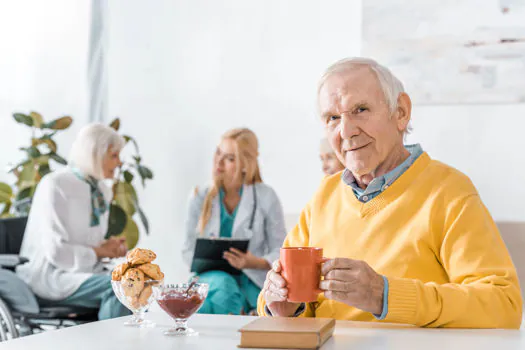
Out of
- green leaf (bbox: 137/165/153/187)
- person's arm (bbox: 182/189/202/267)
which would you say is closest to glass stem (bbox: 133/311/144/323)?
person's arm (bbox: 182/189/202/267)

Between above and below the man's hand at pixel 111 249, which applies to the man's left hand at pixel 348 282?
above

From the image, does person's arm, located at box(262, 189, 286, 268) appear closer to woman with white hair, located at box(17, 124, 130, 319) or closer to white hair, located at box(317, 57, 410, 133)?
woman with white hair, located at box(17, 124, 130, 319)

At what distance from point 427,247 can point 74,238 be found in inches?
94.1

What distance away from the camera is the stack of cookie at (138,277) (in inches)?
53.7

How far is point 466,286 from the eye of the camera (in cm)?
134

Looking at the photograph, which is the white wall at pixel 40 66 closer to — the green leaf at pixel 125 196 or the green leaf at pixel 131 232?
the green leaf at pixel 125 196

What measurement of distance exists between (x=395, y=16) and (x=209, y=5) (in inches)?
50.5

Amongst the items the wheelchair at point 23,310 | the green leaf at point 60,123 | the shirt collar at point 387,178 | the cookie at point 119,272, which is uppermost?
the green leaf at point 60,123

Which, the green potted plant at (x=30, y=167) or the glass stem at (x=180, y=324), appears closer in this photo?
the glass stem at (x=180, y=324)

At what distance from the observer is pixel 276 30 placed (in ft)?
14.2

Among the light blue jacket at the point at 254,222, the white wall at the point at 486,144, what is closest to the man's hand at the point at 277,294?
the light blue jacket at the point at 254,222

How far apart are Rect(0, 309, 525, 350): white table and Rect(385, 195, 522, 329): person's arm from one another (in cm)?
4

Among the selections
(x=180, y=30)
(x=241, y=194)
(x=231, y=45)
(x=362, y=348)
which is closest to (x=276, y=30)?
(x=231, y=45)

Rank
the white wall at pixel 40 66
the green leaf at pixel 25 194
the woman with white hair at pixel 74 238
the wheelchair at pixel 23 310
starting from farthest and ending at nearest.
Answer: the white wall at pixel 40 66
the green leaf at pixel 25 194
the woman with white hair at pixel 74 238
the wheelchair at pixel 23 310
